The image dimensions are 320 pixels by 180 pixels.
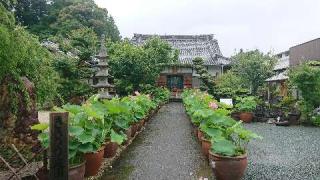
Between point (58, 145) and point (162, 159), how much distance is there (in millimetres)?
4579

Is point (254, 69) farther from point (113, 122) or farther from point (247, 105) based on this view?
point (113, 122)

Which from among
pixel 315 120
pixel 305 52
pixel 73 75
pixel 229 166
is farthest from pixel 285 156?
pixel 305 52

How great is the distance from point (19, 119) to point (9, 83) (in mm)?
795

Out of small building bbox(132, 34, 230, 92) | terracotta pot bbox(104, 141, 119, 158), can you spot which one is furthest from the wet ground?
small building bbox(132, 34, 230, 92)

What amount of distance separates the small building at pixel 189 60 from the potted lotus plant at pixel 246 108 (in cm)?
1513

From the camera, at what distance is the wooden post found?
3824 millimetres

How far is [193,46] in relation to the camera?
4278 centimetres

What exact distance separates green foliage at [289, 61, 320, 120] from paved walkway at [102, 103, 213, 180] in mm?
6685

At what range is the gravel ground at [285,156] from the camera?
7148 mm

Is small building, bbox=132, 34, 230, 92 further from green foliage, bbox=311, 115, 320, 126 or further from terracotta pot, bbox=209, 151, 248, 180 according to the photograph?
terracotta pot, bbox=209, 151, 248, 180

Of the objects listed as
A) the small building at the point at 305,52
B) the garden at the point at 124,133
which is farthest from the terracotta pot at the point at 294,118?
the small building at the point at 305,52

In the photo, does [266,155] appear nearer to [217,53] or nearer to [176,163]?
[176,163]

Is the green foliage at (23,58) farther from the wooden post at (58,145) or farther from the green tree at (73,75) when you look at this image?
the green tree at (73,75)

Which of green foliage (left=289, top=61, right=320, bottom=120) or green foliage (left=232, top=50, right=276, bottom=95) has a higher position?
green foliage (left=232, top=50, right=276, bottom=95)
